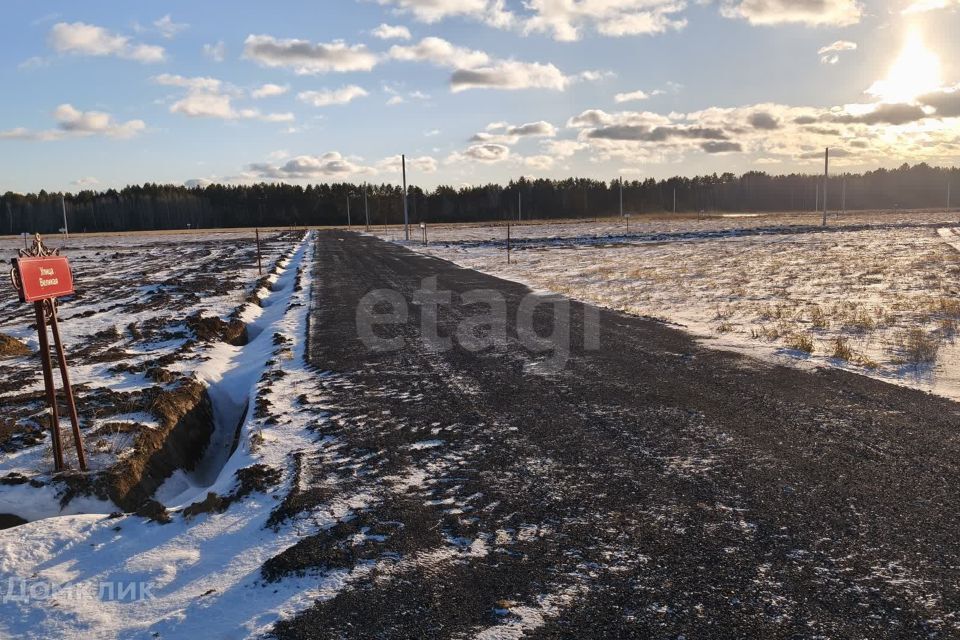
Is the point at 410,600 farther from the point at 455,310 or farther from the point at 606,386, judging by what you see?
the point at 455,310

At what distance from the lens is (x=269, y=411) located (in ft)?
23.2

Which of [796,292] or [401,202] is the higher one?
[401,202]

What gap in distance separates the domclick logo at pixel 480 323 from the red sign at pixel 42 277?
16.8 feet

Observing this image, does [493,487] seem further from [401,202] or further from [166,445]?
[401,202]

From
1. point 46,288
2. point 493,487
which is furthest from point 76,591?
point 493,487

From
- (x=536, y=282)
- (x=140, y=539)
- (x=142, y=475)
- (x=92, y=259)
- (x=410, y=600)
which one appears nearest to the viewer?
(x=410, y=600)

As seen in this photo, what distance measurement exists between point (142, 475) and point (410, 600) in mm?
3601

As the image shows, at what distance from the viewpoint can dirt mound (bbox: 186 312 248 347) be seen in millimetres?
11734

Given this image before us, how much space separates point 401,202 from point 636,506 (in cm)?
13274

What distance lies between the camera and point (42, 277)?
531 centimetres

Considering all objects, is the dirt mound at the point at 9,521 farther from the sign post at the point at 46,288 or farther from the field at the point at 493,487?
the sign post at the point at 46,288

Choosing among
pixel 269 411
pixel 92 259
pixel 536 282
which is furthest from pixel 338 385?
pixel 92 259

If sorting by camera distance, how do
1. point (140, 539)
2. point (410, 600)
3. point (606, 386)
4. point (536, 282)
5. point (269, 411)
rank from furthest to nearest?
point (536, 282), point (606, 386), point (269, 411), point (140, 539), point (410, 600)

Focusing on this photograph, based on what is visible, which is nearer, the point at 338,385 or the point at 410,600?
the point at 410,600
